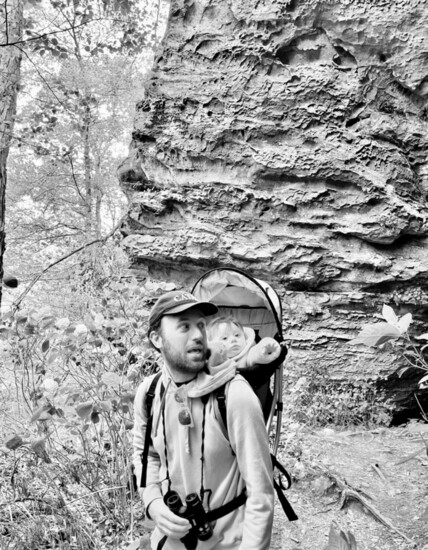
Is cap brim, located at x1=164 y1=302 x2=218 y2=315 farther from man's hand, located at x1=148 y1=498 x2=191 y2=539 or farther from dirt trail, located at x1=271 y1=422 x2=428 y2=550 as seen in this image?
dirt trail, located at x1=271 y1=422 x2=428 y2=550

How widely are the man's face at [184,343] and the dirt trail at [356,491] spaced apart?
5.98 ft

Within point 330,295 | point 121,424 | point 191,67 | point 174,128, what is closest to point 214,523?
point 121,424

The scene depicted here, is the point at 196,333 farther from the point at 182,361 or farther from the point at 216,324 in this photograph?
the point at 216,324

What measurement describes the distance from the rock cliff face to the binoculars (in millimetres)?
4016

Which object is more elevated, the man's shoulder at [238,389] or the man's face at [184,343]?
the man's face at [184,343]

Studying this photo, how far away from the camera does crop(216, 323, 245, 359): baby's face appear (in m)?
2.23

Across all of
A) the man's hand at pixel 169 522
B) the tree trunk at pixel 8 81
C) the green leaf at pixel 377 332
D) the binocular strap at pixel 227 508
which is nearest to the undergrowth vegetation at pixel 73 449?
the man's hand at pixel 169 522

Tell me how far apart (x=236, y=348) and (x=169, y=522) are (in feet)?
2.76

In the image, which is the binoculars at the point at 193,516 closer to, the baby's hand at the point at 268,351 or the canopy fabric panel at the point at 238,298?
the baby's hand at the point at 268,351

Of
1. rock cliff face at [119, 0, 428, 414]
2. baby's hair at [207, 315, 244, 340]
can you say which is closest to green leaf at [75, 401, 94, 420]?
baby's hair at [207, 315, 244, 340]

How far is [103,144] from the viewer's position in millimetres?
13430

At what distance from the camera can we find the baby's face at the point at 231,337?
2229 millimetres

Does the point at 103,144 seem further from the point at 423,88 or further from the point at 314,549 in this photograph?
the point at 314,549

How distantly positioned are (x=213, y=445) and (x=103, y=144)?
1297cm
